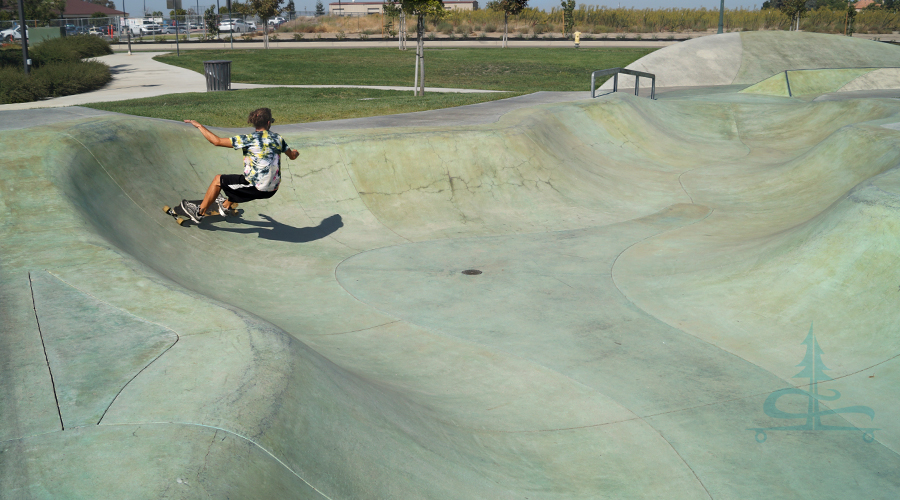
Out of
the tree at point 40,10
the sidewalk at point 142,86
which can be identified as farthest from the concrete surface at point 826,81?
the tree at point 40,10

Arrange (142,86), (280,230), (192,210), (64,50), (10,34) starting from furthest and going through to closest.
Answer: (10,34)
(64,50)
(142,86)
(280,230)
(192,210)

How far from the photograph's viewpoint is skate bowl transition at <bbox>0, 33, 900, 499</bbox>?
140 inches

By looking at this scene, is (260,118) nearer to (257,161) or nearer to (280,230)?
(257,161)

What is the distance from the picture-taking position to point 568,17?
57.4 m

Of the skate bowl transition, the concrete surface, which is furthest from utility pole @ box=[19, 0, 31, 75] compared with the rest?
the concrete surface

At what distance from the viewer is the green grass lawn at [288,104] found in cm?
1429

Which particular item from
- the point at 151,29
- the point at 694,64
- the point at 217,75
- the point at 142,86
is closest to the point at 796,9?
the point at 694,64

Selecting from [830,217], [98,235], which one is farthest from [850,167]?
[98,235]

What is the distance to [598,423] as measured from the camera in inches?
205

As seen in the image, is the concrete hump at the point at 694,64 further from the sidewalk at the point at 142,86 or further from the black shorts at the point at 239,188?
the black shorts at the point at 239,188

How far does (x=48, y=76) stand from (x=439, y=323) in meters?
20.0

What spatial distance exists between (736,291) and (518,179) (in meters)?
4.92

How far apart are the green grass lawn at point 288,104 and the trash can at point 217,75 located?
1312 mm

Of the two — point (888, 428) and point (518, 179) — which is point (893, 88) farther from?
point (888, 428)
